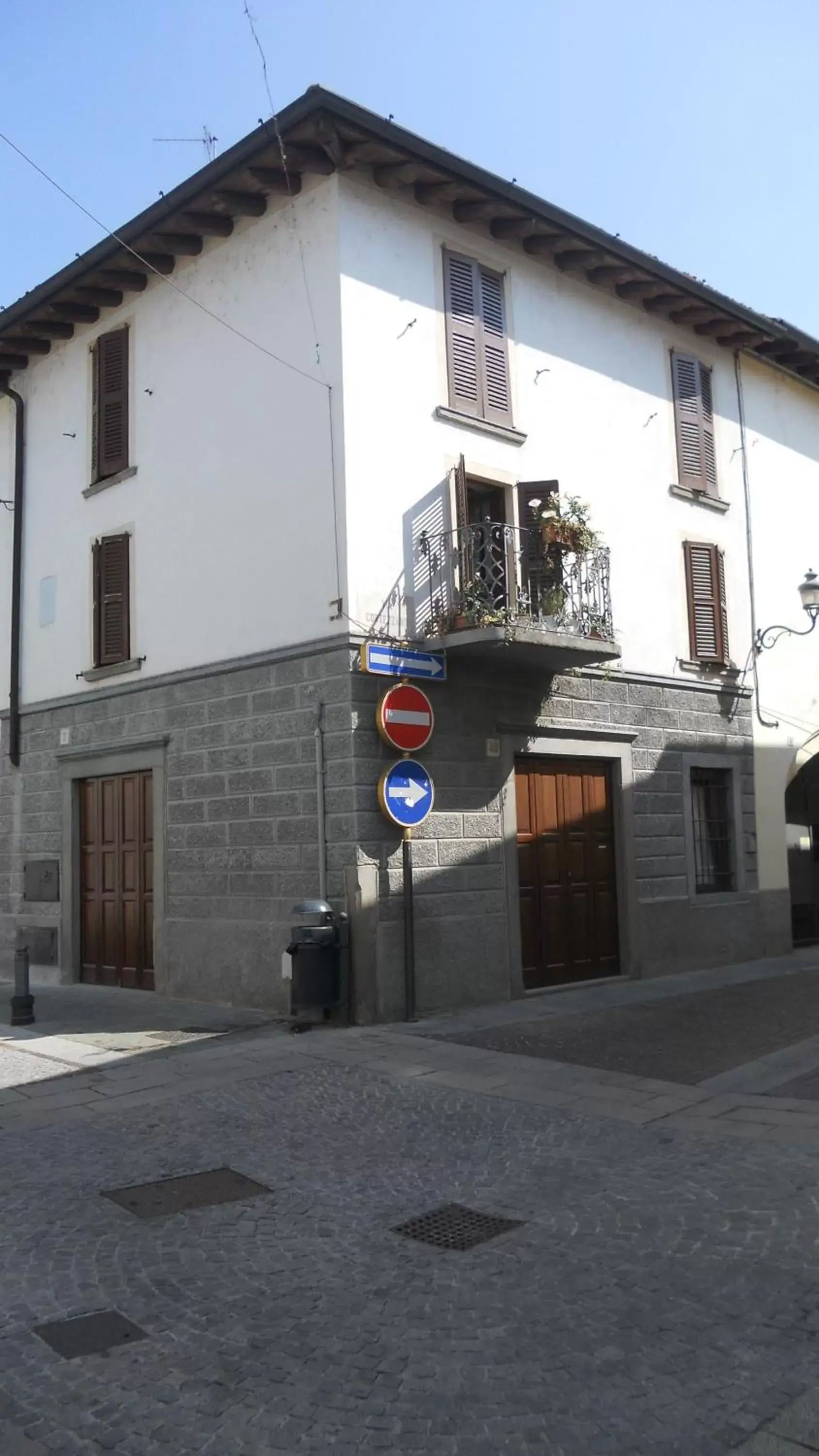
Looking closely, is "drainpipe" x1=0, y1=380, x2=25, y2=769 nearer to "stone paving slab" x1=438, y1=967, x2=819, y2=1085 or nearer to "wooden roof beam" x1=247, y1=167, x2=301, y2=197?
"wooden roof beam" x1=247, y1=167, x2=301, y2=197

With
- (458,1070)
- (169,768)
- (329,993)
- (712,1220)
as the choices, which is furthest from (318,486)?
(712,1220)

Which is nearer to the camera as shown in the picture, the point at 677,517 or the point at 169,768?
the point at 169,768

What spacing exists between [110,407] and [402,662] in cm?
538

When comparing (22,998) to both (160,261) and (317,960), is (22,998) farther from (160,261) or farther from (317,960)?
(160,261)

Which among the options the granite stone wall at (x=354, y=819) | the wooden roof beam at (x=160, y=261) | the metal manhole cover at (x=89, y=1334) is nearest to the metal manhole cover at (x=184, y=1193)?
the metal manhole cover at (x=89, y=1334)

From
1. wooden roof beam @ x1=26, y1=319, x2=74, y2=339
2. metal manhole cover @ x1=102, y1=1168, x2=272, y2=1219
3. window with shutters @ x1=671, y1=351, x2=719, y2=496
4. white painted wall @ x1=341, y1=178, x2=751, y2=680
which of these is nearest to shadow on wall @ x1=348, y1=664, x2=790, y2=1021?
white painted wall @ x1=341, y1=178, x2=751, y2=680

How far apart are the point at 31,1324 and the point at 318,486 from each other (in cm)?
792

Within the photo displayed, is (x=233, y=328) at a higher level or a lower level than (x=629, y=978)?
higher

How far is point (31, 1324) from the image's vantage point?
414cm

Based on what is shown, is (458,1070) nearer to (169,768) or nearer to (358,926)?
(358,926)

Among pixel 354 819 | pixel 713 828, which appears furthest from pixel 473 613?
pixel 713 828

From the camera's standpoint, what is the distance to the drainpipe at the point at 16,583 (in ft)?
48.3

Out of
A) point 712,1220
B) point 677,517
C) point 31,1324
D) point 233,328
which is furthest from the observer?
point 677,517

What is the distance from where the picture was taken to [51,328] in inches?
558
